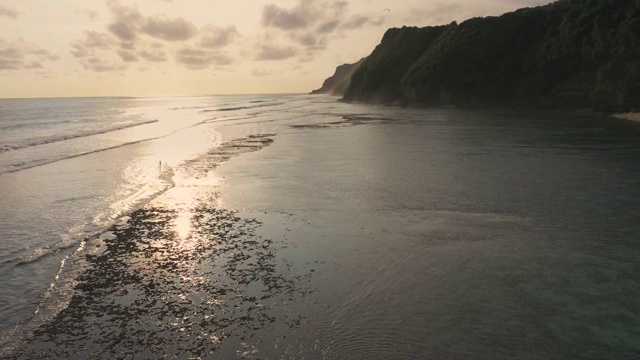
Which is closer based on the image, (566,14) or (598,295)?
(598,295)

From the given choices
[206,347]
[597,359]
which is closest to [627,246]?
[597,359]

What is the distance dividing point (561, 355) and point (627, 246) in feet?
17.4

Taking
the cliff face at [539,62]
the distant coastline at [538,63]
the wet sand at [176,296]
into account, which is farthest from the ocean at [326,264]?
the cliff face at [539,62]

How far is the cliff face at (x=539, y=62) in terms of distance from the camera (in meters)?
52.3

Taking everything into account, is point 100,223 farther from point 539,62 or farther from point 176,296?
point 539,62

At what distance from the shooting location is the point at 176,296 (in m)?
A: 7.21

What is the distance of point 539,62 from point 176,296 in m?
76.0

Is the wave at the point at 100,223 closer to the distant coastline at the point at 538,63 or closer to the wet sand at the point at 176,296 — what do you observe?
the wet sand at the point at 176,296

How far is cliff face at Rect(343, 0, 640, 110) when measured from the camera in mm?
52344

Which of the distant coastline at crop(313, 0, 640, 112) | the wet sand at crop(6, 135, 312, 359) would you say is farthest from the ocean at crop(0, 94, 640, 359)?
the distant coastline at crop(313, 0, 640, 112)

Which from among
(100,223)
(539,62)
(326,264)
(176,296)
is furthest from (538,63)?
(176,296)

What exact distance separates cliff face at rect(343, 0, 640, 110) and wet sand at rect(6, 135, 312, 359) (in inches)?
2110

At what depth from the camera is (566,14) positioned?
6962 cm

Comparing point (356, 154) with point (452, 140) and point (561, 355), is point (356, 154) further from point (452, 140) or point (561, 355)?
point (561, 355)
